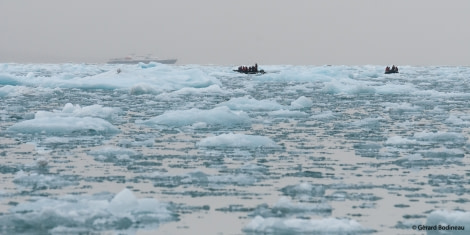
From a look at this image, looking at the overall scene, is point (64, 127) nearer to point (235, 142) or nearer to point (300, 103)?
point (235, 142)

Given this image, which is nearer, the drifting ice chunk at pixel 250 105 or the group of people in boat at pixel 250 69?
the drifting ice chunk at pixel 250 105

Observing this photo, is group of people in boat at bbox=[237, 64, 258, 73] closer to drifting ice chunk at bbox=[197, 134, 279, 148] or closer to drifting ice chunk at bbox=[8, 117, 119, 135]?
drifting ice chunk at bbox=[8, 117, 119, 135]

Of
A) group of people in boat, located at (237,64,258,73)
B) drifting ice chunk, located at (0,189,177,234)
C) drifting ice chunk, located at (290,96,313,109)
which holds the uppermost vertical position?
drifting ice chunk, located at (0,189,177,234)

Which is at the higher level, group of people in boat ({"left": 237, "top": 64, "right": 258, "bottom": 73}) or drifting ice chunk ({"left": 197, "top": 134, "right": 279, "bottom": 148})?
drifting ice chunk ({"left": 197, "top": 134, "right": 279, "bottom": 148})

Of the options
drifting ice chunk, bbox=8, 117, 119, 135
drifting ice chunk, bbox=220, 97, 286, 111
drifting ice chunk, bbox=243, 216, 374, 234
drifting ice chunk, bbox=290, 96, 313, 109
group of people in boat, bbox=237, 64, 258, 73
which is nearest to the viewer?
drifting ice chunk, bbox=243, 216, 374, 234

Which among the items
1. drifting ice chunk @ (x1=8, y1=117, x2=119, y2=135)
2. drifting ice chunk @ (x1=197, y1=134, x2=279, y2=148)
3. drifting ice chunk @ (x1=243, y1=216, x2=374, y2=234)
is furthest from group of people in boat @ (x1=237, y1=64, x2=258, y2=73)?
drifting ice chunk @ (x1=243, y1=216, x2=374, y2=234)

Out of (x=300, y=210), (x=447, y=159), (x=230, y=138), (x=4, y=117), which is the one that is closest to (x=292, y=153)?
(x=230, y=138)

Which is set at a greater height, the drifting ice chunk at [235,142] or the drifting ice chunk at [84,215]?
the drifting ice chunk at [84,215]

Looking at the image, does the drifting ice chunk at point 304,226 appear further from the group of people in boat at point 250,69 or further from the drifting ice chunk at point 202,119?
the group of people in boat at point 250,69

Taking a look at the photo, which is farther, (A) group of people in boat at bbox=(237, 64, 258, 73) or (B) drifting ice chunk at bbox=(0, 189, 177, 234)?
(A) group of people in boat at bbox=(237, 64, 258, 73)

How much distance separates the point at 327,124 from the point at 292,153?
4.68m

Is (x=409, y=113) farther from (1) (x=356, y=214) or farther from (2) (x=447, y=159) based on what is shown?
(1) (x=356, y=214)

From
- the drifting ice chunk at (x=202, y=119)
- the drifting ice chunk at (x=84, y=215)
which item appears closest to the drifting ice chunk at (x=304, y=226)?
the drifting ice chunk at (x=84, y=215)

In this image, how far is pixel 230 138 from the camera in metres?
11.1
